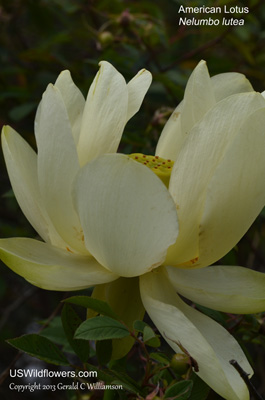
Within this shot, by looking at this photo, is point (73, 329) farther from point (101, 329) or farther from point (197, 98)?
point (197, 98)

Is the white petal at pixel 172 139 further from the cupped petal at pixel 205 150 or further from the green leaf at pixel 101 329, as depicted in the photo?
the green leaf at pixel 101 329

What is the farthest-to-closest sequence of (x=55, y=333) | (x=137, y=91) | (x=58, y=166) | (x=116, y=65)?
(x=116, y=65)
(x=55, y=333)
(x=137, y=91)
(x=58, y=166)

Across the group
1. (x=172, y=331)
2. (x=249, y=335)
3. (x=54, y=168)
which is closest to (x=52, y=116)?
(x=54, y=168)

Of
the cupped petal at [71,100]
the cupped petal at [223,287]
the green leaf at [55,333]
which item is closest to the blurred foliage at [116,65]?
the green leaf at [55,333]

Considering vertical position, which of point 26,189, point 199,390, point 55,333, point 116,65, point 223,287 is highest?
point 116,65

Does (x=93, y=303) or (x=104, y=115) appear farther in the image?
(x=104, y=115)

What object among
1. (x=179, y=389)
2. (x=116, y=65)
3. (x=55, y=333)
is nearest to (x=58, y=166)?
(x=179, y=389)

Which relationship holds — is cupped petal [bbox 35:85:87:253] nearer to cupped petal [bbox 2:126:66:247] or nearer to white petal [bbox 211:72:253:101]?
cupped petal [bbox 2:126:66:247]
